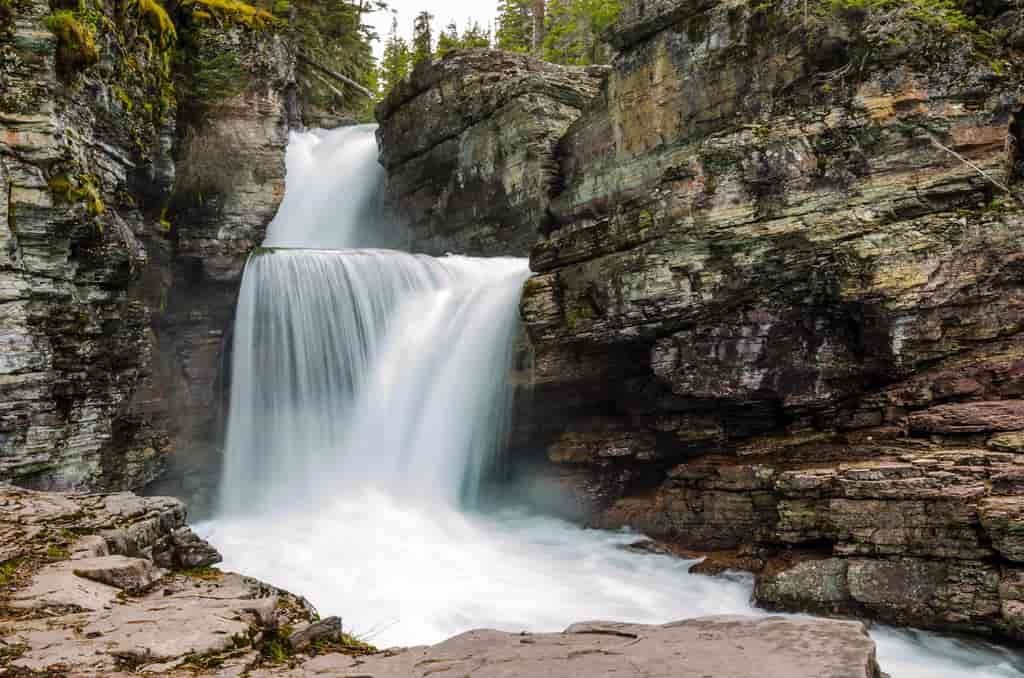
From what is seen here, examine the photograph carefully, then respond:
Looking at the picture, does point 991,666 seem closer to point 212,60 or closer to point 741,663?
point 741,663

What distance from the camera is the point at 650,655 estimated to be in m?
4.49

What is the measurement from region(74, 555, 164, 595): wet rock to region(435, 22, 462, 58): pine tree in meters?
16.4

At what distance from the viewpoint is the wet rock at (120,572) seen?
508 centimetres

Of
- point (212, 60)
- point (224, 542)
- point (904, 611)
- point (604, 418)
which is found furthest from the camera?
point (212, 60)

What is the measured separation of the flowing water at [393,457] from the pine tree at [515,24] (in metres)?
20.9

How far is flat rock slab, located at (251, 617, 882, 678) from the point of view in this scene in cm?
416

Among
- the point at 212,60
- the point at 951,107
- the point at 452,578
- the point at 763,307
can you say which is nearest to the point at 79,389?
the point at 452,578

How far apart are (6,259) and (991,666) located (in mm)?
13127

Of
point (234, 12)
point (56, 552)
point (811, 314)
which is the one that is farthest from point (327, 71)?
point (56, 552)

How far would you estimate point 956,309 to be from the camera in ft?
29.4

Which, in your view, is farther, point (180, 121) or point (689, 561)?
point (180, 121)

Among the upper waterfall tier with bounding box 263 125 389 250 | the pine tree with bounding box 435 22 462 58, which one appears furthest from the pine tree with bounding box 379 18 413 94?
the upper waterfall tier with bounding box 263 125 389 250

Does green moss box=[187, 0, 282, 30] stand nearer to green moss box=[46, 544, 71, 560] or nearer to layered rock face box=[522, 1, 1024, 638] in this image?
layered rock face box=[522, 1, 1024, 638]

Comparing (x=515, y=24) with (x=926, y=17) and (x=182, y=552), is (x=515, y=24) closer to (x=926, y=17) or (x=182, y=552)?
(x=926, y=17)
